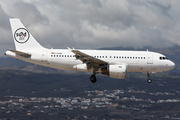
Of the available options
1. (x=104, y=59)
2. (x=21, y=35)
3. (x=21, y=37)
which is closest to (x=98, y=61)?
(x=104, y=59)

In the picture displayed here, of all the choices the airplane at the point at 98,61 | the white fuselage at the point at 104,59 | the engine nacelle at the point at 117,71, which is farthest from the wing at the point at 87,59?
the white fuselage at the point at 104,59

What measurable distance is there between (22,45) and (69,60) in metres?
10.3

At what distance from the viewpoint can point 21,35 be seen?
58.3 m

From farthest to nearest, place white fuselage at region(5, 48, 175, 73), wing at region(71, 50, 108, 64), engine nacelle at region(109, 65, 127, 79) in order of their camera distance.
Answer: white fuselage at region(5, 48, 175, 73) → engine nacelle at region(109, 65, 127, 79) → wing at region(71, 50, 108, 64)

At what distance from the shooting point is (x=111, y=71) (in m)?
52.5

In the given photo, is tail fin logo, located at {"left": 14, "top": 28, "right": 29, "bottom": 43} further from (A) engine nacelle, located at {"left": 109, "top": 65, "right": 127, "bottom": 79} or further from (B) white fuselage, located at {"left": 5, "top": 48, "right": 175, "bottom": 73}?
(A) engine nacelle, located at {"left": 109, "top": 65, "right": 127, "bottom": 79}

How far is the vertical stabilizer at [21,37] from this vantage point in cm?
→ 5784

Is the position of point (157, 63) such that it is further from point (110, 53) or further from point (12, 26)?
point (12, 26)

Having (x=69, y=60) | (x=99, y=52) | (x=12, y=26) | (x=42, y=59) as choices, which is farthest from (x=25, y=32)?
(x=99, y=52)

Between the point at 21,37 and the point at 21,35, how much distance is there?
0.41 m

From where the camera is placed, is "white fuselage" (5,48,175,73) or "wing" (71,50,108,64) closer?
"wing" (71,50,108,64)

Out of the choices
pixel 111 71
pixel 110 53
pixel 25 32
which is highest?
pixel 25 32

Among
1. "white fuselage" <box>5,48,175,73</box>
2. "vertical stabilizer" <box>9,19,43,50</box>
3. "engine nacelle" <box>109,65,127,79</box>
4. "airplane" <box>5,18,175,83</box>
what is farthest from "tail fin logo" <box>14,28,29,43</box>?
"engine nacelle" <box>109,65,127,79</box>

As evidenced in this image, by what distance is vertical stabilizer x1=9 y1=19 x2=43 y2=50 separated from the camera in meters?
57.8
